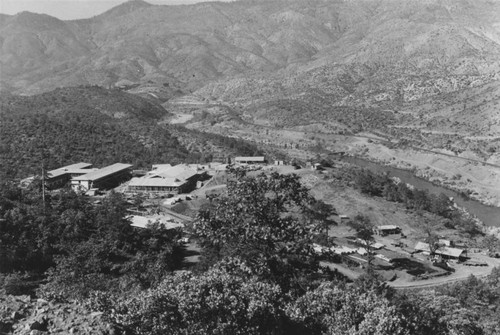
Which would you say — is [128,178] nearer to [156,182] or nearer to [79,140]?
[156,182]

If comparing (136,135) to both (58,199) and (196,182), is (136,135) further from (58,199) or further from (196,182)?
(58,199)

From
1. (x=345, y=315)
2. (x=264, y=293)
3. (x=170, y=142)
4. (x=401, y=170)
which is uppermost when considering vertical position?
(x=264, y=293)

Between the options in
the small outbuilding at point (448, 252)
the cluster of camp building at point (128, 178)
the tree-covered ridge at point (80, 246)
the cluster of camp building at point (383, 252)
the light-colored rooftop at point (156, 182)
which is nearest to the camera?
the tree-covered ridge at point (80, 246)

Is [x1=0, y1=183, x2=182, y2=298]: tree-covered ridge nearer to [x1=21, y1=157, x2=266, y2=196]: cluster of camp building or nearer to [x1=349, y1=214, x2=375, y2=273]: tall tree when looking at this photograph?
[x1=349, y1=214, x2=375, y2=273]: tall tree

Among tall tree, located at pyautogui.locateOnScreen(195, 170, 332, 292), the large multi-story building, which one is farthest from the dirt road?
the large multi-story building

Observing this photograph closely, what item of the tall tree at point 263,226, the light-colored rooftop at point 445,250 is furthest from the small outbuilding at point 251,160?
the tall tree at point 263,226

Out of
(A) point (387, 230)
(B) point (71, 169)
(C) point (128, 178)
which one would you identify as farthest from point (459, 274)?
(B) point (71, 169)

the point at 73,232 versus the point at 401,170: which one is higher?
the point at 73,232

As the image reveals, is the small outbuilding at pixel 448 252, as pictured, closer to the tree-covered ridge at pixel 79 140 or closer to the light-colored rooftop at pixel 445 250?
the light-colored rooftop at pixel 445 250

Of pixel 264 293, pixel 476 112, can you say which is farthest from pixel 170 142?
pixel 264 293
